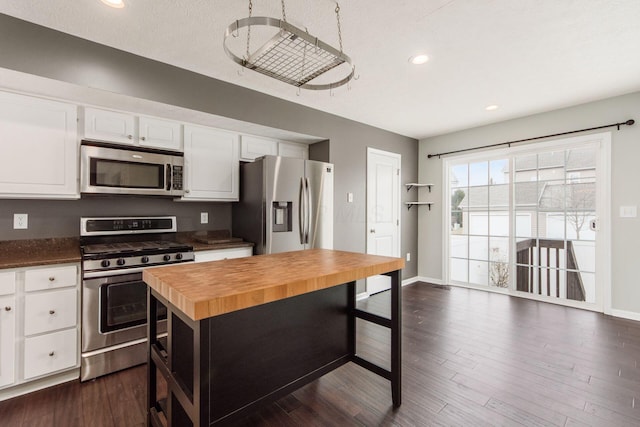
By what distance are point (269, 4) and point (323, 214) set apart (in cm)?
221

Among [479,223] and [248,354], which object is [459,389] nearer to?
[248,354]

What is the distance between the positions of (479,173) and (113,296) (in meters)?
4.94

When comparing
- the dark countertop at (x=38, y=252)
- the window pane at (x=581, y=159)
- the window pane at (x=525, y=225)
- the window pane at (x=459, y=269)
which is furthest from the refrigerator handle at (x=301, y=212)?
the window pane at (x=581, y=159)

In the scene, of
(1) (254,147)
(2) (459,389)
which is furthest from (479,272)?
(1) (254,147)

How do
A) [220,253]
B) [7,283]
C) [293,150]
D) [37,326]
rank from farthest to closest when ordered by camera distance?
[293,150], [220,253], [37,326], [7,283]

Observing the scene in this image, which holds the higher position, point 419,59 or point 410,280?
point 419,59

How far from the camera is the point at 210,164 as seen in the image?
10.4 ft

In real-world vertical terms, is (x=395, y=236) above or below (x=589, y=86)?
below

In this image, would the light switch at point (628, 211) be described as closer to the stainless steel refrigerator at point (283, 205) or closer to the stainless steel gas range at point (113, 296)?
the stainless steel refrigerator at point (283, 205)

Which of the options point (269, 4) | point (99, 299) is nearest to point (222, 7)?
point (269, 4)

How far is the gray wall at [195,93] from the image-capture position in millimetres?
2047

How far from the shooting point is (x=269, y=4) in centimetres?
191

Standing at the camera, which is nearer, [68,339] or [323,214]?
[68,339]

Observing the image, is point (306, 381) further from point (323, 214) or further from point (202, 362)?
point (323, 214)
